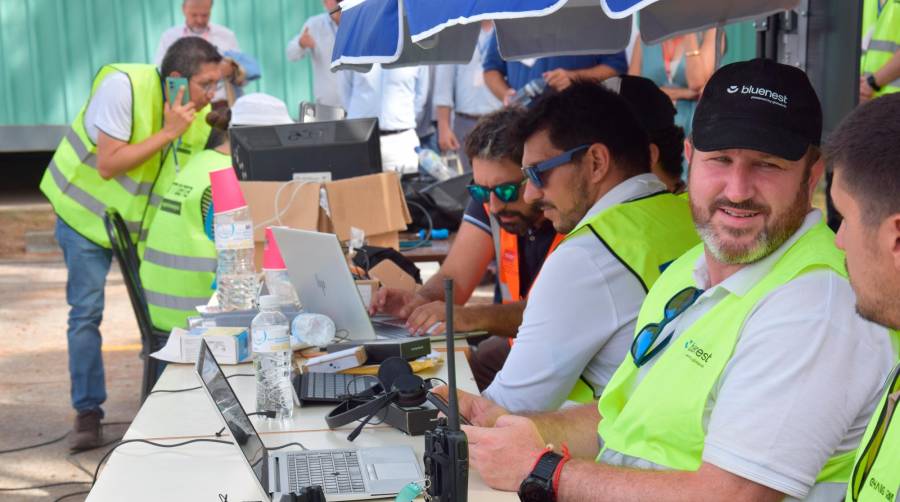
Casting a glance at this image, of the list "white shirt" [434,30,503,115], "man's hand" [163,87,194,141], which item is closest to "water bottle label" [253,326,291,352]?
"man's hand" [163,87,194,141]

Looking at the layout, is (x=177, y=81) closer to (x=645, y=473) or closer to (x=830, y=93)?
(x=830, y=93)

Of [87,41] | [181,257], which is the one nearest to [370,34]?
[181,257]

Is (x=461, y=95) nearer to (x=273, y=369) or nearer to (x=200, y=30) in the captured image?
Result: (x=200, y=30)

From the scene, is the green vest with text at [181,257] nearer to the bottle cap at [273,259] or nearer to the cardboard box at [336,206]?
the cardboard box at [336,206]

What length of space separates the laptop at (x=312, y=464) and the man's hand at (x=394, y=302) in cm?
149

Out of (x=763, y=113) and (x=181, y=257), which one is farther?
(x=181, y=257)

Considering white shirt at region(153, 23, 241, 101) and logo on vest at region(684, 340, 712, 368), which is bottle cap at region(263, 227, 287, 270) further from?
white shirt at region(153, 23, 241, 101)

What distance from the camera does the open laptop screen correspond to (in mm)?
2225

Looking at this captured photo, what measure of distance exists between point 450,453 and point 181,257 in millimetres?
3286

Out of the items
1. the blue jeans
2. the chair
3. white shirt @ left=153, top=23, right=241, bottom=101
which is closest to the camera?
the chair

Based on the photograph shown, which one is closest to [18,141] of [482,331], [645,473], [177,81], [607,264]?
[177,81]

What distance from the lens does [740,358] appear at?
6.99ft

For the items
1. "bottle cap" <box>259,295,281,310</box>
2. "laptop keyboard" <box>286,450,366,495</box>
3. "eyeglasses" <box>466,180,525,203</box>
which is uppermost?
"eyeglasses" <box>466,180,525,203</box>

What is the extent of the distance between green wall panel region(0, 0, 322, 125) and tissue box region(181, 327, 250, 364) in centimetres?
711
